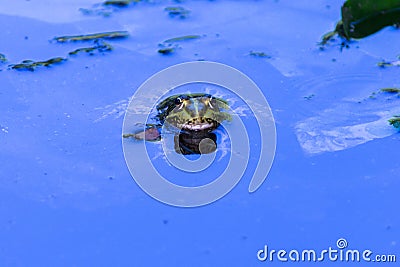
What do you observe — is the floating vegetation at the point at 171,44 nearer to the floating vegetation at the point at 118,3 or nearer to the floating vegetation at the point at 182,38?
the floating vegetation at the point at 182,38

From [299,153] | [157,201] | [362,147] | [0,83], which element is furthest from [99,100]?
[362,147]

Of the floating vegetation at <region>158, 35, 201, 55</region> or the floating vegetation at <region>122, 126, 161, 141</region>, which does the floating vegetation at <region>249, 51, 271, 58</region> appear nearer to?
the floating vegetation at <region>158, 35, 201, 55</region>

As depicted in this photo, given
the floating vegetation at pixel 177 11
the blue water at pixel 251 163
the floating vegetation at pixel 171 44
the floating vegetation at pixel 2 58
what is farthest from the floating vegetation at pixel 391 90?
the floating vegetation at pixel 2 58

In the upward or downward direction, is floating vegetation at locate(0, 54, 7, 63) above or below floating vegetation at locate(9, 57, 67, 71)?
above

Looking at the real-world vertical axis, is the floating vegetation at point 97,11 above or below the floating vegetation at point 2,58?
above

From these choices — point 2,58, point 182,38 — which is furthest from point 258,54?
point 2,58

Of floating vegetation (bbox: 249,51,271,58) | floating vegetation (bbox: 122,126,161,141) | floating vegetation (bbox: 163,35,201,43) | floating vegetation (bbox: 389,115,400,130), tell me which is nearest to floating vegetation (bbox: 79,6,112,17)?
floating vegetation (bbox: 163,35,201,43)

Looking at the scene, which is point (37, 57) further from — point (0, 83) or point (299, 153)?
point (299, 153)
